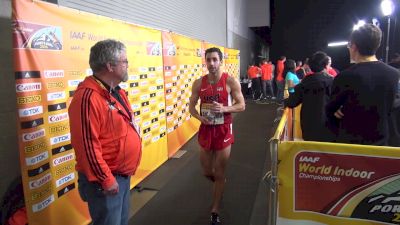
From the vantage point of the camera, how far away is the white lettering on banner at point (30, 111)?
6.99 ft

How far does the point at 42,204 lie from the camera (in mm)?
2328

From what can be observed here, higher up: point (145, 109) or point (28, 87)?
point (28, 87)

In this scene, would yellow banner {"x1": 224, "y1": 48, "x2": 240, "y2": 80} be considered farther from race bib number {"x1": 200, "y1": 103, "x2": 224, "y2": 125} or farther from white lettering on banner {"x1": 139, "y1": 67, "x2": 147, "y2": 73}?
race bib number {"x1": 200, "y1": 103, "x2": 224, "y2": 125}

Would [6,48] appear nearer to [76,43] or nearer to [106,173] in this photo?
[76,43]

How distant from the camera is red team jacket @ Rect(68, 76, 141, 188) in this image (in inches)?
68.7

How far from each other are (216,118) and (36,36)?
63.4 inches

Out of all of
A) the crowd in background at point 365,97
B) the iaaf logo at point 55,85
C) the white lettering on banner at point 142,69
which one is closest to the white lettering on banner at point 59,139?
the iaaf logo at point 55,85

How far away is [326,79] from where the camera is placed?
3.45 m

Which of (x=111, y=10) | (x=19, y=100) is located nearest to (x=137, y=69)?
(x=111, y=10)

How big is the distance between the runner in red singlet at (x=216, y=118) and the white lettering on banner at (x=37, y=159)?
1.34 metres

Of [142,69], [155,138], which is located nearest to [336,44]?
[155,138]

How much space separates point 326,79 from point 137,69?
2.13 meters

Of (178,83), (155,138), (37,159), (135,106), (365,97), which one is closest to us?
(365,97)

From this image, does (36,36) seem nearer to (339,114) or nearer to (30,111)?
(30,111)
